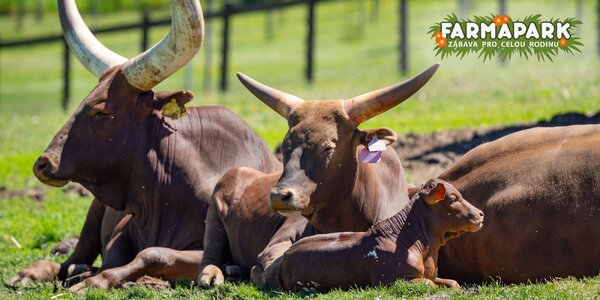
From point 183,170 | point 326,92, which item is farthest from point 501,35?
point 326,92

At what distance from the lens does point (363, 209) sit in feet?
30.8

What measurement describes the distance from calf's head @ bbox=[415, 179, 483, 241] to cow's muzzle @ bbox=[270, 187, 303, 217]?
93cm

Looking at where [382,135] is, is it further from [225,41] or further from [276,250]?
[225,41]

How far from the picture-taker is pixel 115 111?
35.1 feet

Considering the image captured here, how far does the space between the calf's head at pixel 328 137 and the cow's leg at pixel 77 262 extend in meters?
3.08

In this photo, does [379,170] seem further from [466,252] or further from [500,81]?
[500,81]

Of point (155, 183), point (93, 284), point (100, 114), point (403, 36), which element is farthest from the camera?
point (403, 36)

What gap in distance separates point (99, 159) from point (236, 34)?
52.1 meters

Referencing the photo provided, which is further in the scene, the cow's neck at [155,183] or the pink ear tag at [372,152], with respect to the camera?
the cow's neck at [155,183]

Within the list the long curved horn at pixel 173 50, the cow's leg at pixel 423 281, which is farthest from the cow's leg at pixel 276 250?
the long curved horn at pixel 173 50

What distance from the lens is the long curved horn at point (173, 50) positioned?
33.6ft

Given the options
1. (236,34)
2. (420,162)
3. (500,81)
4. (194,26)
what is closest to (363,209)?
(194,26)

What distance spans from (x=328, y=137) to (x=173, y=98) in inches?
88.9

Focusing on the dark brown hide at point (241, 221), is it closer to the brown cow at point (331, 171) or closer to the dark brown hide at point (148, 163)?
the brown cow at point (331, 171)
